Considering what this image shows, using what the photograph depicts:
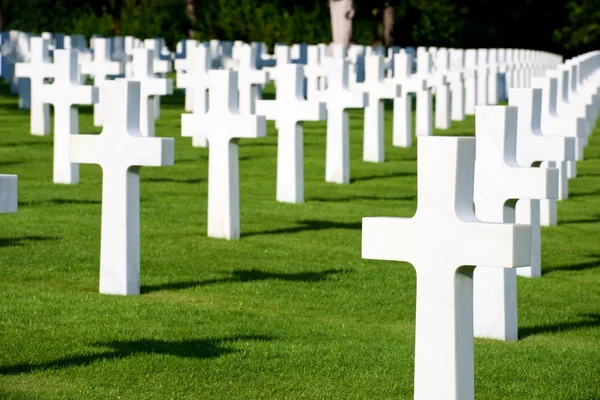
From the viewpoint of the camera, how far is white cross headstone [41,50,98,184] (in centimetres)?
1348

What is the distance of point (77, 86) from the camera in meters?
13.5

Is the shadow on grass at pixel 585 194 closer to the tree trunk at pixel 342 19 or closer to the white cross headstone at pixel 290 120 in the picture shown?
the white cross headstone at pixel 290 120

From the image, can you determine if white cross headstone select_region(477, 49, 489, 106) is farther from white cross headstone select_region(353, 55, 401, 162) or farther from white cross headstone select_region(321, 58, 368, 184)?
white cross headstone select_region(321, 58, 368, 184)

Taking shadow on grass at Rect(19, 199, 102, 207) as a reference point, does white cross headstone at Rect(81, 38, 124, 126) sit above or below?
above

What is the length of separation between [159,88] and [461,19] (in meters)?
38.5

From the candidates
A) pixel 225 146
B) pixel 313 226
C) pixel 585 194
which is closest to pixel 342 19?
pixel 585 194

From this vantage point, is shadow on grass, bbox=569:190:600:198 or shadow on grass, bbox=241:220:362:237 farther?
shadow on grass, bbox=569:190:600:198

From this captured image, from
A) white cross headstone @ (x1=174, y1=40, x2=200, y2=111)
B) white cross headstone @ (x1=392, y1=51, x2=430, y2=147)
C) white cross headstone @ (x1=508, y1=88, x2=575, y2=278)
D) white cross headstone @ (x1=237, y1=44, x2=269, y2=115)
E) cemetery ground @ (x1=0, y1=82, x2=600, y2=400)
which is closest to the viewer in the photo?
cemetery ground @ (x1=0, y1=82, x2=600, y2=400)

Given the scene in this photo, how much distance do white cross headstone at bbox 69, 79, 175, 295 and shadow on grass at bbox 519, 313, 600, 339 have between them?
6.72 feet

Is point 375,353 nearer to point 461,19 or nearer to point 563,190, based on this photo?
point 563,190

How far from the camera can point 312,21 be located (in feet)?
149

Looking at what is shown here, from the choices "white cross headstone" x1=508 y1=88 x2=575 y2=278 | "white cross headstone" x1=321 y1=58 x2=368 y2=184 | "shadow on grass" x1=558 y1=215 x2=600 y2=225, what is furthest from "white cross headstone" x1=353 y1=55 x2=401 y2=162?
"white cross headstone" x1=508 y1=88 x2=575 y2=278

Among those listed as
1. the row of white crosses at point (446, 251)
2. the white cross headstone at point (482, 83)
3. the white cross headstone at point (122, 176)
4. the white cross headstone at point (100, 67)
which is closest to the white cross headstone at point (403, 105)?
the white cross headstone at point (100, 67)

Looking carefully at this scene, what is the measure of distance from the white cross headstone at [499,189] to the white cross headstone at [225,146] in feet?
10.7
